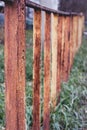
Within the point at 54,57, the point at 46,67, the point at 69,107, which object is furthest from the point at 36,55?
the point at 69,107

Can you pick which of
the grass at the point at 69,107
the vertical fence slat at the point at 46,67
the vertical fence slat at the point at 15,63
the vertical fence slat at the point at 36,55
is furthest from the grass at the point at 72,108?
the vertical fence slat at the point at 15,63

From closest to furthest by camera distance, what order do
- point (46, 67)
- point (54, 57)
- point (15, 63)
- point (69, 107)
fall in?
point (15, 63), point (46, 67), point (54, 57), point (69, 107)

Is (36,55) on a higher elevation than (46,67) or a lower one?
higher

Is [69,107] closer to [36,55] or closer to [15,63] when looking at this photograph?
[36,55]

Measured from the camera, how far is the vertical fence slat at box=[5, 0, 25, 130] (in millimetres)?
2070

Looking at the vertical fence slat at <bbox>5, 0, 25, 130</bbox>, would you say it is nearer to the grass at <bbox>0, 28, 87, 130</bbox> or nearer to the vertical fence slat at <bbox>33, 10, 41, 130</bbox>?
the vertical fence slat at <bbox>33, 10, 41, 130</bbox>

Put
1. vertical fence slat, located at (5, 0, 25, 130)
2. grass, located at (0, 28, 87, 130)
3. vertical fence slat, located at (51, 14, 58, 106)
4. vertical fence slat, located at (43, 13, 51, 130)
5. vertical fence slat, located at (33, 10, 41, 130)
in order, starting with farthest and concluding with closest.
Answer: vertical fence slat, located at (51, 14, 58, 106)
grass, located at (0, 28, 87, 130)
vertical fence slat, located at (43, 13, 51, 130)
vertical fence slat, located at (33, 10, 41, 130)
vertical fence slat, located at (5, 0, 25, 130)

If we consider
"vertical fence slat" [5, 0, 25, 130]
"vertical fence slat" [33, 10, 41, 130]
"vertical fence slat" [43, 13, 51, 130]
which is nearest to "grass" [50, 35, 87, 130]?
"vertical fence slat" [43, 13, 51, 130]

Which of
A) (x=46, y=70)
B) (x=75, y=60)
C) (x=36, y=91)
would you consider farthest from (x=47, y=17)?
(x=75, y=60)

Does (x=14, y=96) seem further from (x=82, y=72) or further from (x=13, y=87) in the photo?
(x=82, y=72)

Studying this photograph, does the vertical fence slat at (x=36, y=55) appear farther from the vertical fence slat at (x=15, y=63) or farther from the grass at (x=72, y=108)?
the grass at (x=72, y=108)

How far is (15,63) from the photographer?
2117mm

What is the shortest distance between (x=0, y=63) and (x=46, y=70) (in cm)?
279

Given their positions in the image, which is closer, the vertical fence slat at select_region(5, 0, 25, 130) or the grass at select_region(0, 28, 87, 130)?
the vertical fence slat at select_region(5, 0, 25, 130)
